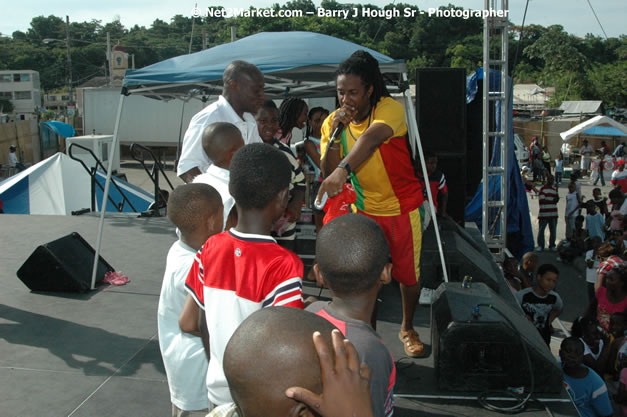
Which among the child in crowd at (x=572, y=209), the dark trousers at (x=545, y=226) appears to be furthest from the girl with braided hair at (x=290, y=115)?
the child in crowd at (x=572, y=209)

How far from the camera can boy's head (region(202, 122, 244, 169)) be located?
3109mm

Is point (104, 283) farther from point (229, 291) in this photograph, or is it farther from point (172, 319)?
point (229, 291)

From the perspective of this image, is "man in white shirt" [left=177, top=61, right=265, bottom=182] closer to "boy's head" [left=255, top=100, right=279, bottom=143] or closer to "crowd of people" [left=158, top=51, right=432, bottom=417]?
"crowd of people" [left=158, top=51, right=432, bottom=417]

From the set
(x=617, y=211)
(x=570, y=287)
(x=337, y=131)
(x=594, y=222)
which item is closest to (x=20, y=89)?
(x=594, y=222)

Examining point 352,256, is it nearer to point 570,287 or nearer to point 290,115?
point 290,115

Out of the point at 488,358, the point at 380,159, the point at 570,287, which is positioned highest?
the point at 380,159

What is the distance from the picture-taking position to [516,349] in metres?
3.31

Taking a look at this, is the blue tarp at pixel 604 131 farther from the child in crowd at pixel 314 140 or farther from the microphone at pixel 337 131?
the microphone at pixel 337 131

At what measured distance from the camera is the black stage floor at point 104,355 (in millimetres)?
3271

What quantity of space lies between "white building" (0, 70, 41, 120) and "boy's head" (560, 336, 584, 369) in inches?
2945

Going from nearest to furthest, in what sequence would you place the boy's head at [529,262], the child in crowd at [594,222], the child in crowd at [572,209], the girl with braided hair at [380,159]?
the girl with braided hair at [380,159], the boy's head at [529,262], the child in crowd at [594,222], the child in crowd at [572,209]

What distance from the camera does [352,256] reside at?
200cm

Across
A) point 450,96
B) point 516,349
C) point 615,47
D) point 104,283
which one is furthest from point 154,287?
point 615,47

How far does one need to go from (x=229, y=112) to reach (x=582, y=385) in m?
3.55
